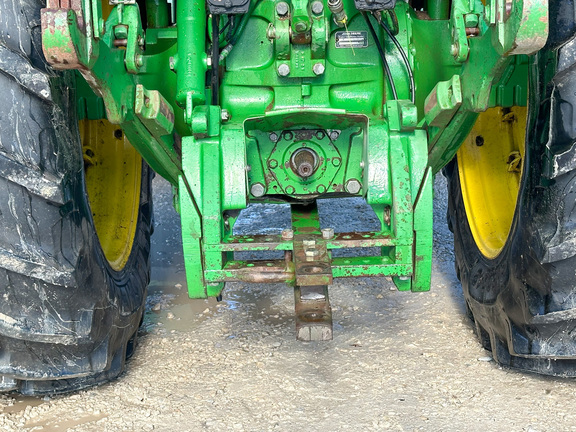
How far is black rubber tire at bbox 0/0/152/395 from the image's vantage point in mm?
1935

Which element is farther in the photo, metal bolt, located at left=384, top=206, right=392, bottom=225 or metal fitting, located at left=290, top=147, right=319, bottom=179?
metal fitting, located at left=290, top=147, right=319, bottom=179

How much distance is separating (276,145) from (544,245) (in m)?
0.85

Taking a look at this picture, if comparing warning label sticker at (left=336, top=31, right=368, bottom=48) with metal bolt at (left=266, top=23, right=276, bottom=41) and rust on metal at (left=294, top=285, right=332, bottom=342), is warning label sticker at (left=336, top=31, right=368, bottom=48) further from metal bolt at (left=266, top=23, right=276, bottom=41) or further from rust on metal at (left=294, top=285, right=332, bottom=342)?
rust on metal at (left=294, top=285, right=332, bottom=342)

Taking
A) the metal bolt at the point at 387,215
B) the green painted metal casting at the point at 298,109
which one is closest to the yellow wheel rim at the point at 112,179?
the green painted metal casting at the point at 298,109

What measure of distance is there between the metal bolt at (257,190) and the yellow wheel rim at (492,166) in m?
0.88

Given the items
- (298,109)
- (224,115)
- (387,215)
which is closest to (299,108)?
(298,109)

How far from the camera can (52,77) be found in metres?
1.98

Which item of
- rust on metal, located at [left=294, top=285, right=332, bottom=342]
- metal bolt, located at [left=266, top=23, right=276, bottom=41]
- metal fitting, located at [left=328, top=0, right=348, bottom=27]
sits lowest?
rust on metal, located at [left=294, top=285, right=332, bottom=342]

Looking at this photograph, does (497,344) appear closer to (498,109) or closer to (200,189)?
(498,109)

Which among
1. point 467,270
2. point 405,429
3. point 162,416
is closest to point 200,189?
point 162,416

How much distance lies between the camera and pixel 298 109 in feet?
7.19

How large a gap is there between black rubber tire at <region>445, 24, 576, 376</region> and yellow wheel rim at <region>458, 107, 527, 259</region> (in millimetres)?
313

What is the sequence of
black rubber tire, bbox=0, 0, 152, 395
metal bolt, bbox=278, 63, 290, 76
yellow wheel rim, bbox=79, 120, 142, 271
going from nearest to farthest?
black rubber tire, bbox=0, 0, 152, 395 → metal bolt, bbox=278, 63, 290, 76 → yellow wheel rim, bbox=79, 120, 142, 271

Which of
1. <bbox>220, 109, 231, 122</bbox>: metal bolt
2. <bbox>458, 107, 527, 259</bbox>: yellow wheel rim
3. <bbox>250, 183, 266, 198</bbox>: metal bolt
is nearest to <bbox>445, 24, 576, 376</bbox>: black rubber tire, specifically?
<bbox>458, 107, 527, 259</bbox>: yellow wheel rim
